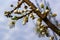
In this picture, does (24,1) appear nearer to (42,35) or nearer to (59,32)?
(42,35)

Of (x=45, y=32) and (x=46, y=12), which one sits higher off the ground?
(x=46, y=12)

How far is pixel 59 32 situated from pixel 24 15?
0.62 m

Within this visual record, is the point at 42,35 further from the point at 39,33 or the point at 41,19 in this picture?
the point at 41,19

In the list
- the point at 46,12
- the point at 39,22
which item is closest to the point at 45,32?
the point at 39,22

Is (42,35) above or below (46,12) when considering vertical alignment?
below

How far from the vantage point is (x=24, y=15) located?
2.03m

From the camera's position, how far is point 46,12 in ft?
6.13

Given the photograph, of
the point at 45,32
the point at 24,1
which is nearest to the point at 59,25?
the point at 45,32

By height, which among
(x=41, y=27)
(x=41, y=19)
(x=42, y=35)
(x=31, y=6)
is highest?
(x=31, y=6)

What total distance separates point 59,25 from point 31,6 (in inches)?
21.4

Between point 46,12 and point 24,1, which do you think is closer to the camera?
point 46,12

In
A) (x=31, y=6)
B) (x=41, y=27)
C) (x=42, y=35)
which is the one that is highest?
(x=31, y=6)

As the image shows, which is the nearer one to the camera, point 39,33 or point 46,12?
point 46,12

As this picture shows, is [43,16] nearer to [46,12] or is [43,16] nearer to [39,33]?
[46,12]
